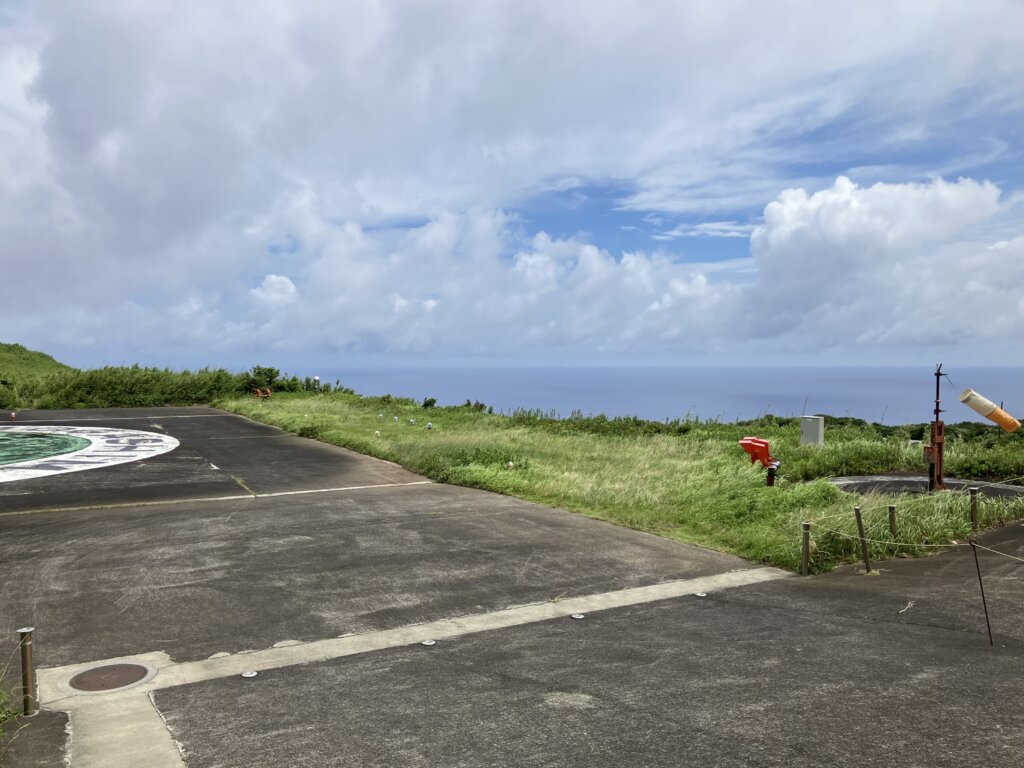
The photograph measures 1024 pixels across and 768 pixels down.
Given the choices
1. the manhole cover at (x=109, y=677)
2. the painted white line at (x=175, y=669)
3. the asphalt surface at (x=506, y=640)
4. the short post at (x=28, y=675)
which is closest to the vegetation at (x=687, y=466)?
the asphalt surface at (x=506, y=640)


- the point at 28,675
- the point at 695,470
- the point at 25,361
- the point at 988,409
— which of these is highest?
the point at 25,361

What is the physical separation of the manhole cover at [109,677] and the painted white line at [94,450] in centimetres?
1221

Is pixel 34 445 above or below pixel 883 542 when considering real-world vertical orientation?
above

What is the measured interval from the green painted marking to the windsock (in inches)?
838

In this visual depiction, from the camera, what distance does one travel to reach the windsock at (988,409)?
12.5m

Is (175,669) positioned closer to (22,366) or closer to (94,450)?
(94,450)

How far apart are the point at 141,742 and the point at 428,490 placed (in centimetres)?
1074

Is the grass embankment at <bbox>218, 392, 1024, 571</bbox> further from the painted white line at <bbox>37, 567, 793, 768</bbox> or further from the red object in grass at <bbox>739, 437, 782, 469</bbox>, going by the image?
the painted white line at <bbox>37, 567, 793, 768</bbox>

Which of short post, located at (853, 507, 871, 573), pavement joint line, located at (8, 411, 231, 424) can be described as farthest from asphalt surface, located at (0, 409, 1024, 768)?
pavement joint line, located at (8, 411, 231, 424)

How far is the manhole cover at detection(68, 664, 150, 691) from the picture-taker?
20.7 feet

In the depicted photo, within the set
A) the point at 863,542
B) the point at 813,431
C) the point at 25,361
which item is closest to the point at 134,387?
the point at 25,361

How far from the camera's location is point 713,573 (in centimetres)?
1002

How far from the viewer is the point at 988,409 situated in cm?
1252

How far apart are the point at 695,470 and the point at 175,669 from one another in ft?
40.8
